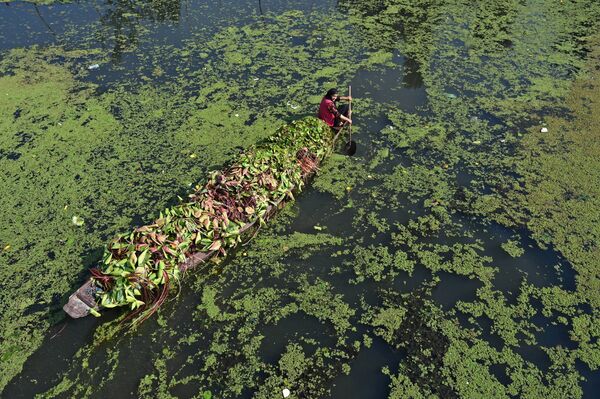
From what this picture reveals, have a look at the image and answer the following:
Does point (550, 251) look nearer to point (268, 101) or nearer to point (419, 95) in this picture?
point (419, 95)

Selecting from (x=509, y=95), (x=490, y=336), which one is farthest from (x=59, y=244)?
(x=509, y=95)

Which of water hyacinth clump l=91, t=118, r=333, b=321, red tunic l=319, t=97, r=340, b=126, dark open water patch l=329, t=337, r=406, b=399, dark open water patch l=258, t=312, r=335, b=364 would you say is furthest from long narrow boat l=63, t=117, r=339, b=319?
dark open water patch l=329, t=337, r=406, b=399

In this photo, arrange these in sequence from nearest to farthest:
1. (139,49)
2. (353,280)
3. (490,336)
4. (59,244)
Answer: (490,336)
(353,280)
(59,244)
(139,49)

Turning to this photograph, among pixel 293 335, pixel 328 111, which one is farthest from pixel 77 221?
pixel 328 111

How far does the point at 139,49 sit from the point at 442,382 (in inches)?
318

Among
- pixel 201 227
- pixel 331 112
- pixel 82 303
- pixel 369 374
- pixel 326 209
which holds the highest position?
pixel 331 112

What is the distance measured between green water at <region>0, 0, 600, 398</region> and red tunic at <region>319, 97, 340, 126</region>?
21.0 inches

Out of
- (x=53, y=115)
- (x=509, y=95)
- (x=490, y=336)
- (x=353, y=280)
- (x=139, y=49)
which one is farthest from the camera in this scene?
(x=139, y=49)

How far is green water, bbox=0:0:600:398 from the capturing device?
12.1ft

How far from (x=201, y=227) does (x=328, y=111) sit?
8.96ft

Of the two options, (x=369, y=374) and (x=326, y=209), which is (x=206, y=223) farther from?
(x=369, y=374)

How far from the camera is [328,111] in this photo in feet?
19.9

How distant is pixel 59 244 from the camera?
15.3 ft

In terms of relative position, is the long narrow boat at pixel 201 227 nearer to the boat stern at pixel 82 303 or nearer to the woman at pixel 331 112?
the boat stern at pixel 82 303
